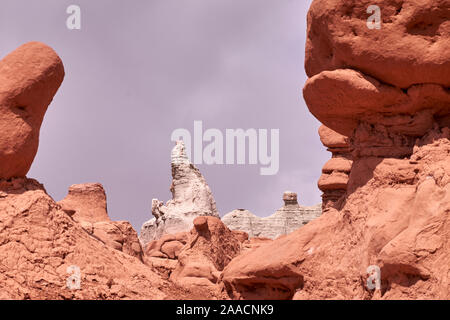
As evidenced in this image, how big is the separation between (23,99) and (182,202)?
56.1ft

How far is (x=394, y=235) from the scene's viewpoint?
7688mm

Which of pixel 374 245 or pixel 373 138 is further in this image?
pixel 373 138

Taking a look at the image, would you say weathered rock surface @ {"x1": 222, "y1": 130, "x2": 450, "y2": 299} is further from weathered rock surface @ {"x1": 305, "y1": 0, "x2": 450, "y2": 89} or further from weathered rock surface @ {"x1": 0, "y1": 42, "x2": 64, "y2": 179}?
weathered rock surface @ {"x1": 0, "y1": 42, "x2": 64, "y2": 179}

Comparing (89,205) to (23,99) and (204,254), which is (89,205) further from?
(23,99)

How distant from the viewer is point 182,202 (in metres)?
27.0

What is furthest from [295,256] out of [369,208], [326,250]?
[369,208]

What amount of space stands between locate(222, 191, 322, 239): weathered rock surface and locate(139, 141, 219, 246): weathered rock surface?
517 cm

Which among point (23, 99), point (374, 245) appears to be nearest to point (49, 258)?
point (23, 99)

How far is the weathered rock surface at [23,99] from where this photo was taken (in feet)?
Result: 32.4

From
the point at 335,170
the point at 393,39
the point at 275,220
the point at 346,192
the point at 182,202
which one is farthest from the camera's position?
the point at 275,220

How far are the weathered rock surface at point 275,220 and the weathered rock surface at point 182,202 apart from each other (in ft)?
17.0

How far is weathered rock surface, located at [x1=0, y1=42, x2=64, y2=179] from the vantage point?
989cm

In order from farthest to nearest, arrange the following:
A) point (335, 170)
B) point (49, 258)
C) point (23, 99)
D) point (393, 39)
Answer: point (335, 170), point (23, 99), point (49, 258), point (393, 39)
